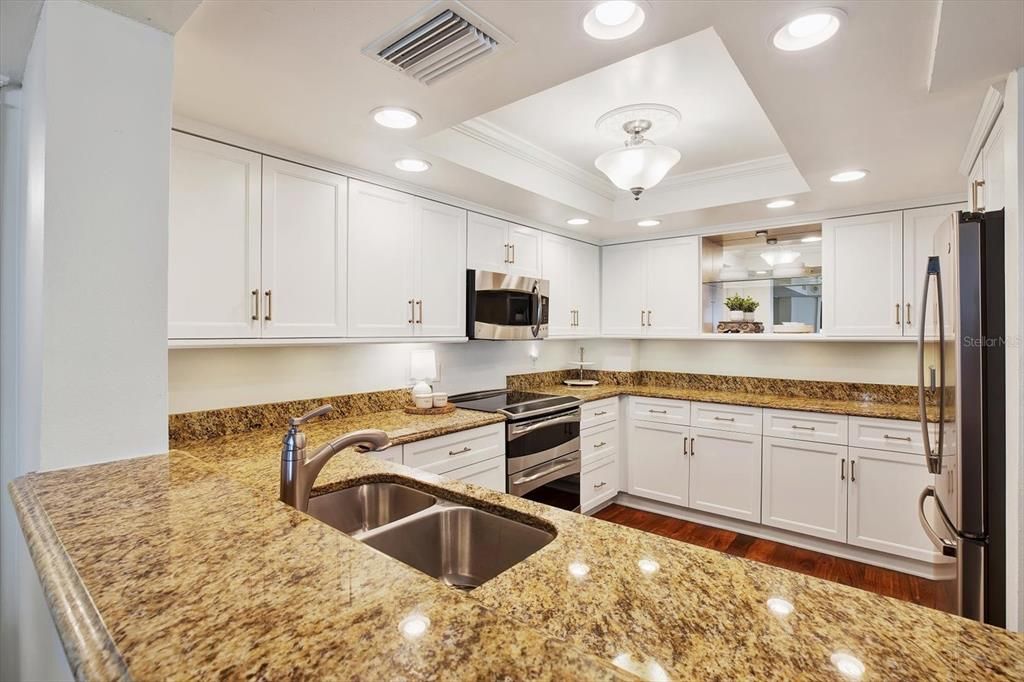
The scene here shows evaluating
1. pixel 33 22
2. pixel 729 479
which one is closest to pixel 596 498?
pixel 729 479

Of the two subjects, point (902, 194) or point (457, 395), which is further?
point (457, 395)

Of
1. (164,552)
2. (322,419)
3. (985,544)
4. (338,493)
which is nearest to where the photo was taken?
(164,552)

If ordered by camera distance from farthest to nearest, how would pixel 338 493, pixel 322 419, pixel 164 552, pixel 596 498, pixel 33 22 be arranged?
pixel 596 498 < pixel 322 419 < pixel 338 493 < pixel 33 22 < pixel 164 552

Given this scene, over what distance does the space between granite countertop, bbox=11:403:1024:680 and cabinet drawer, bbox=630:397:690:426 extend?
9.40 ft

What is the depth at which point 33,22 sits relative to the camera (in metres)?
1.29

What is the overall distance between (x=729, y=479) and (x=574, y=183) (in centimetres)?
236

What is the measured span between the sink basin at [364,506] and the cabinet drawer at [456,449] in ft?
2.16

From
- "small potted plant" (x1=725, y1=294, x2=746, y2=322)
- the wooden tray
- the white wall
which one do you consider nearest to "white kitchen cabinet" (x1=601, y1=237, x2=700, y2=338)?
"small potted plant" (x1=725, y1=294, x2=746, y2=322)

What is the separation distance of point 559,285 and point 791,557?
245 centimetres

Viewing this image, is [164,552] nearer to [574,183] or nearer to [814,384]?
[574,183]

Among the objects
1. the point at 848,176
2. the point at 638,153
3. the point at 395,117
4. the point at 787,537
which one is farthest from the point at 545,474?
the point at 848,176

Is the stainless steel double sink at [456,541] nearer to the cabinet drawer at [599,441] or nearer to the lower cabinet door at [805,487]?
the cabinet drawer at [599,441]

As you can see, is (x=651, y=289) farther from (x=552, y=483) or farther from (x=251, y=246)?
(x=251, y=246)

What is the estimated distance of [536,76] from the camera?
162 centimetres
